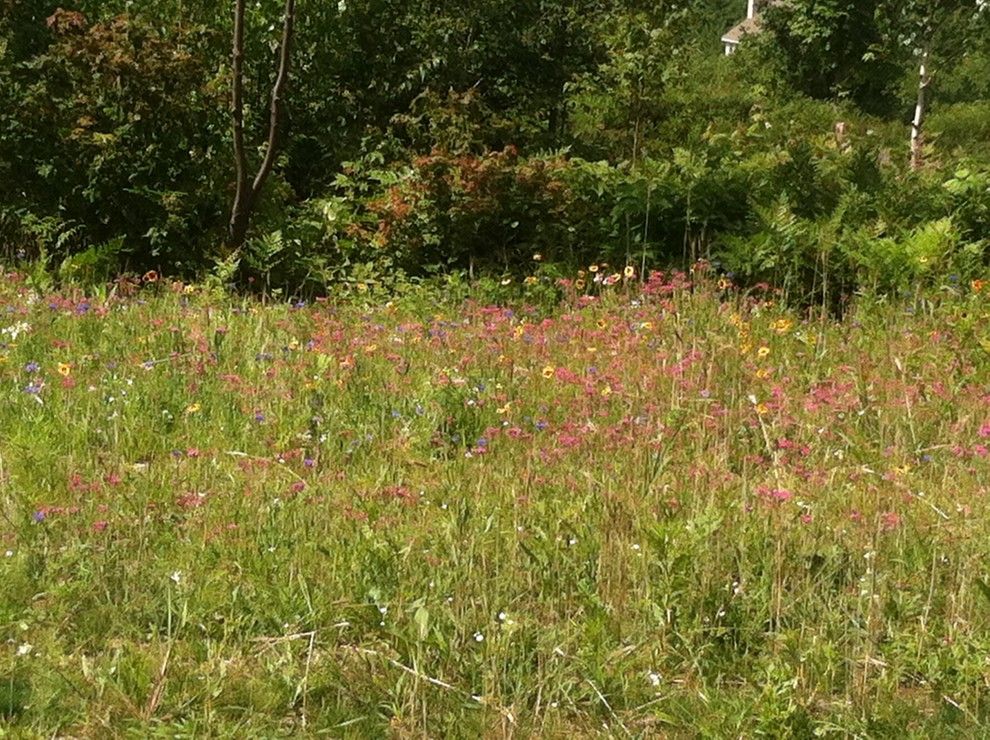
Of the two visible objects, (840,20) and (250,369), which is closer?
(250,369)

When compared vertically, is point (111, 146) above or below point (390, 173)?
above

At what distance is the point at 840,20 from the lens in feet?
80.1

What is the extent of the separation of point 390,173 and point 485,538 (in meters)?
5.47

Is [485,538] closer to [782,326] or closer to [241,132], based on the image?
[782,326]

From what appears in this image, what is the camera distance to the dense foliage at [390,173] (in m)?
8.09

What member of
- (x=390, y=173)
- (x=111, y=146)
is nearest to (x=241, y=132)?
(x=111, y=146)

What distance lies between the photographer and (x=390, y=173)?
8.75 metres

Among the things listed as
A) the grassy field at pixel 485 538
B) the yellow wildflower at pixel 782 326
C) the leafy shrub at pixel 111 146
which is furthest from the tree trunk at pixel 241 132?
the yellow wildflower at pixel 782 326

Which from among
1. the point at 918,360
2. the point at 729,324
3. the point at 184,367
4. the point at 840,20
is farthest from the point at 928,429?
the point at 840,20

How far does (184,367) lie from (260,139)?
4.79 meters

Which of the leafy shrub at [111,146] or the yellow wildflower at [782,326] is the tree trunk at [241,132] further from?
the yellow wildflower at [782,326]

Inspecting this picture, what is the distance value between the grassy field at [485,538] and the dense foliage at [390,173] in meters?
2.07

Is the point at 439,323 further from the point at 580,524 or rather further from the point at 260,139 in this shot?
the point at 260,139

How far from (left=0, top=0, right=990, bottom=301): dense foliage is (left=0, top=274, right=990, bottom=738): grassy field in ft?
6.80
